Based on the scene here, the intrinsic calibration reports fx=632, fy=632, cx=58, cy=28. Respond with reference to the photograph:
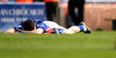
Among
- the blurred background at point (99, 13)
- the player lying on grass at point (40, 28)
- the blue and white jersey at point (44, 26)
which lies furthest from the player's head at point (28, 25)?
the blurred background at point (99, 13)

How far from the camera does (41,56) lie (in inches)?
243

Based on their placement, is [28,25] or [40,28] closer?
[28,25]

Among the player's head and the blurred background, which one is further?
the blurred background

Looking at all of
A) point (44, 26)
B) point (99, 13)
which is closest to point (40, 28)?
point (44, 26)

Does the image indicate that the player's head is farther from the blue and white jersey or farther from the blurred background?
the blurred background

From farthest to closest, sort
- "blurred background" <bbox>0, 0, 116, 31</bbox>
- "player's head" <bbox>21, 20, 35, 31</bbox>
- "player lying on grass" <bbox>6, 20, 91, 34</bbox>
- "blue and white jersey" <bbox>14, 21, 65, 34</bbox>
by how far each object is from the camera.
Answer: "blurred background" <bbox>0, 0, 116, 31</bbox>, "blue and white jersey" <bbox>14, 21, 65, 34</bbox>, "player lying on grass" <bbox>6, 20, 91, 34</bbox>, "player's head" <bbox>21, 20, 35, 31</bbox>

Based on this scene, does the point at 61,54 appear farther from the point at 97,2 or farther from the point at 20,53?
the point at 97,2

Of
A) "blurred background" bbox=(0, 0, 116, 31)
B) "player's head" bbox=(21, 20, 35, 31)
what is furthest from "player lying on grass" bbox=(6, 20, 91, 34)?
"blurred background" bbox=(0, 0, 116, 31)

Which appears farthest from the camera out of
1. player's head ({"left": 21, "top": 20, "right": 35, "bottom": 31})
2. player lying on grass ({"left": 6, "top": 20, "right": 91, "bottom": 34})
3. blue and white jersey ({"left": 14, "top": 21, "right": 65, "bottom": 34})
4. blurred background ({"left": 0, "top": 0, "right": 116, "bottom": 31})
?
blurred background ({"left": 0, "top": 0, "right": 116, "bottom": 31})

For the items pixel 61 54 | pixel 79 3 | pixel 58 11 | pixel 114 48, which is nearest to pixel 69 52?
pixel 61 54

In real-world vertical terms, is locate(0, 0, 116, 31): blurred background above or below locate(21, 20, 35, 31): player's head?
below

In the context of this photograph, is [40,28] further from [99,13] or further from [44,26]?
[99,13]

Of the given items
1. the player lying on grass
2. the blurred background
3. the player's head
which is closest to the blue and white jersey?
the player lying on grass

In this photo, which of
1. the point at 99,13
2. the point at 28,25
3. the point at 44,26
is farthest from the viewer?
the point at 99,13
